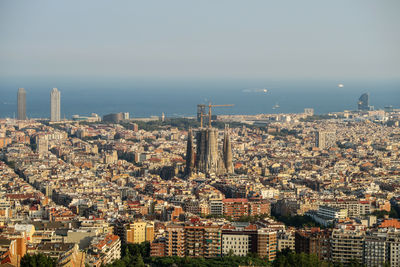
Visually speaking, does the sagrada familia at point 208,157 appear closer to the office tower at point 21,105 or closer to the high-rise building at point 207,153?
the high-rise building at point 207,153

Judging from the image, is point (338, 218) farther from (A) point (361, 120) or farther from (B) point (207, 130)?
(A) point (361, 120)

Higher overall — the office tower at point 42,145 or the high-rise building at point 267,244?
the office tower at point 42,145

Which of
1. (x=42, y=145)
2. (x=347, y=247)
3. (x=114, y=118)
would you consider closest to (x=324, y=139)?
(x=42, y=145)

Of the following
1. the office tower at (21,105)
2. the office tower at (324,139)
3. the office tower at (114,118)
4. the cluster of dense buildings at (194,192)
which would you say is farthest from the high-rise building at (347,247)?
the office tower at (21,105)

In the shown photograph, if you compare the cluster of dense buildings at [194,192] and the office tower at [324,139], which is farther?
the office tower at [324,139]

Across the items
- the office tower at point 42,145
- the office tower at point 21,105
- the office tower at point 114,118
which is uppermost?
the office tower at point 21,105

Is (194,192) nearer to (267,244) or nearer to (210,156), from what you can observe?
(210,156)

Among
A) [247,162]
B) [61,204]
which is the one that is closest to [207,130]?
[247,162]
